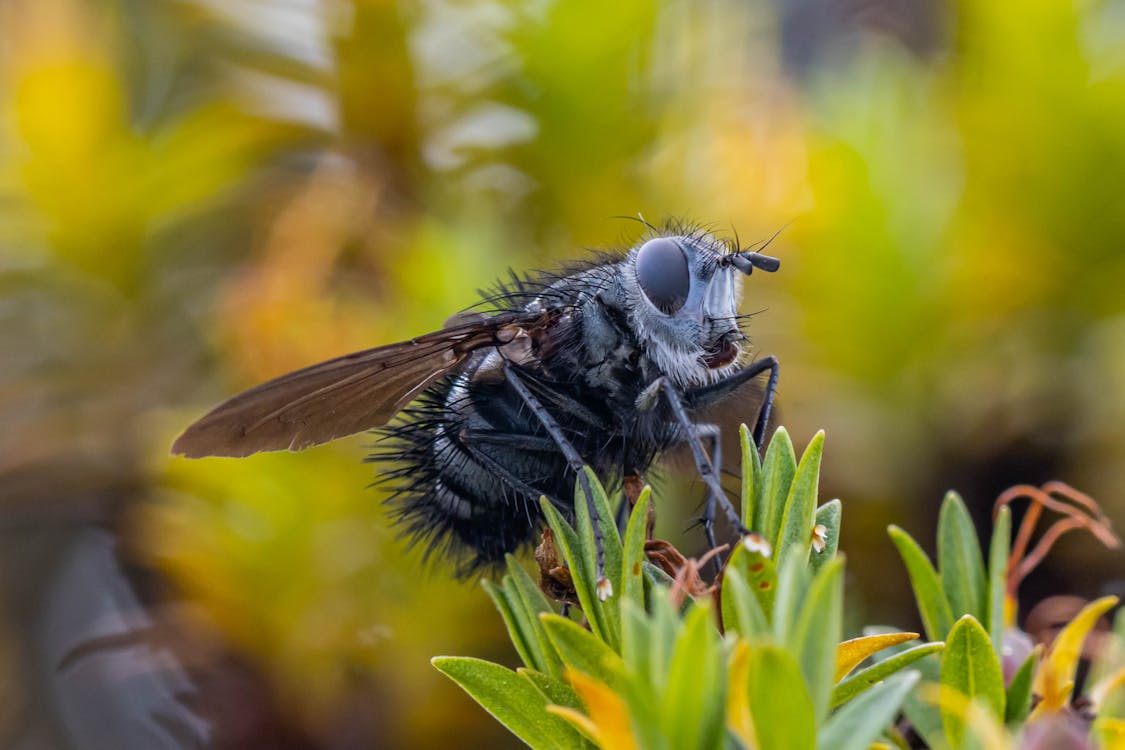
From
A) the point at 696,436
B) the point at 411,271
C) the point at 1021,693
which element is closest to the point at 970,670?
the point at 1021,693

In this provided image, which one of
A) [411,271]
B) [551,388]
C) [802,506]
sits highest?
[411,271]

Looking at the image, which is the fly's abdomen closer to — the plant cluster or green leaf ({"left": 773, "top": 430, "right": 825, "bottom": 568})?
the plant cluster

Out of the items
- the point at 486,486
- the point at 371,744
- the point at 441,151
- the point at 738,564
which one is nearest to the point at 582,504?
the point at 738,564

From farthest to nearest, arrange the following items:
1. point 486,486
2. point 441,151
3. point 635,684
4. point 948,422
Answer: point 441,151, point 948,422, point 486,486, point 635,684

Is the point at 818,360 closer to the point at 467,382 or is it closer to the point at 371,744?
the point at 467,382

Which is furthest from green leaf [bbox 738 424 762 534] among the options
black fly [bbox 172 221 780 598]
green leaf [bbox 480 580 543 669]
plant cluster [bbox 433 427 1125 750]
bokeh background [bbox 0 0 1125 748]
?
bokeh background [bbox 0 0 1125 748]

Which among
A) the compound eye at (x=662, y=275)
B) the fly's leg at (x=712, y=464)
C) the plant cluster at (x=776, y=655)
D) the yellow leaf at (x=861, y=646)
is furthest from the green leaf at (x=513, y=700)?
the compound eye at (x=662, y=275)

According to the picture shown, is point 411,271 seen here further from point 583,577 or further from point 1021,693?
point 1021,693
